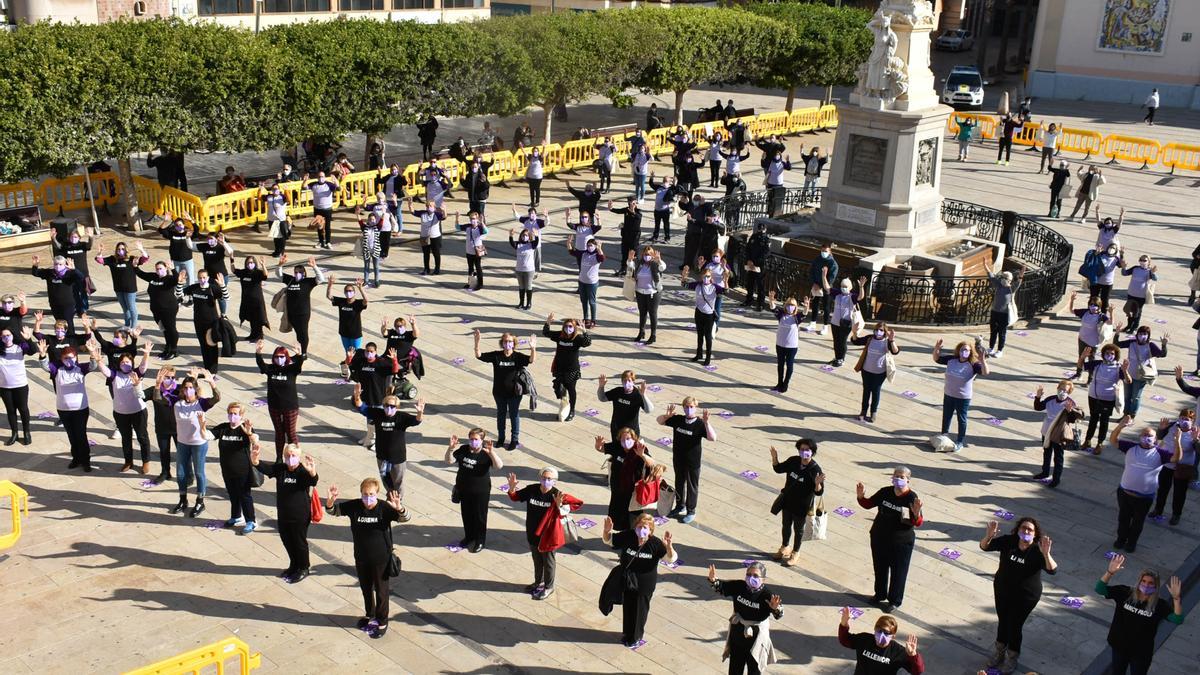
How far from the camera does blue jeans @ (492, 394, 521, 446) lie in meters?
16.1

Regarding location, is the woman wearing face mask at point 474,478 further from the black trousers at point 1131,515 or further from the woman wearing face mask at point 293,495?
the black trousers at point 1131,515

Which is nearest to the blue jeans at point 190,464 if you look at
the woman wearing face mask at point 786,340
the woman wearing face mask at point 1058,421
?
the woman wearing face mask at point 786,340

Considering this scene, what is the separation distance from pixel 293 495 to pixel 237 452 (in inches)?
49.1

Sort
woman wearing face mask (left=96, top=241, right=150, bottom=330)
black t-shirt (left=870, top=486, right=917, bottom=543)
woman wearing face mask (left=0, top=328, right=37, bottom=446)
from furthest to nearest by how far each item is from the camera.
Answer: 1. woman wearing face mask (left=96, top=241, right=150, bottom=330)
2. woman wearing face mask (left=0, top=328, right=37, bottom=446)
3. black t-shirt (left=870, top=486, right=917, bottom=543)

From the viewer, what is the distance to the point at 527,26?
33.6m

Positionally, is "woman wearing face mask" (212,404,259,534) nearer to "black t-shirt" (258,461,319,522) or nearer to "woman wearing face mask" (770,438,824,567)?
"black t-shirt" (258,461,319,522)

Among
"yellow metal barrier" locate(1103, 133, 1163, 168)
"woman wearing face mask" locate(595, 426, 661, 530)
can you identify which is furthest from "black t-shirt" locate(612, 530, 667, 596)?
"yellow metal barrier" locate(1103, 133, 1163, 168)

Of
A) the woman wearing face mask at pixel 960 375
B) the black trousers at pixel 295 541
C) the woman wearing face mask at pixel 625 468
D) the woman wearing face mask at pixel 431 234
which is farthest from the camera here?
the woman wearing face mask at pixel 431 234

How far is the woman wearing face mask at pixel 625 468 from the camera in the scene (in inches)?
529

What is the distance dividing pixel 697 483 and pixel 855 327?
553 cm

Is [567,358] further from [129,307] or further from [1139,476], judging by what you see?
[129,307]

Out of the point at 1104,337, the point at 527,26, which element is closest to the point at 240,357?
the point at 1104,337

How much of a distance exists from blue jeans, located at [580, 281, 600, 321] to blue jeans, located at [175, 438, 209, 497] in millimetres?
8303

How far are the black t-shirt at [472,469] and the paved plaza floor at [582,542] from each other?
991 mm
